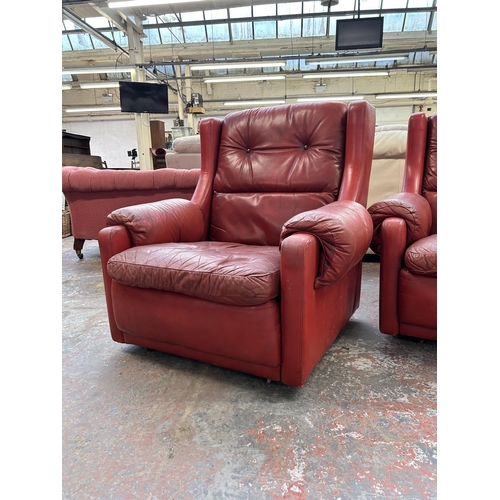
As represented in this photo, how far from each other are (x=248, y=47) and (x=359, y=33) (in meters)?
3.42

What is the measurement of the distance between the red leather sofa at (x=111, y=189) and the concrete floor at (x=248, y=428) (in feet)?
5.67

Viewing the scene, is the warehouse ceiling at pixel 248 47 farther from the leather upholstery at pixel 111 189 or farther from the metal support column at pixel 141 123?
the leather upholstery at pixel 111 189

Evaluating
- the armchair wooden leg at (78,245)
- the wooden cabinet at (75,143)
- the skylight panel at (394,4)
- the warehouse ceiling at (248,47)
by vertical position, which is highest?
the skylight panel at (394,4)

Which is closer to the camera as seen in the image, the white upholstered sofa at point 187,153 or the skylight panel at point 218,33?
the white upholstered sofa at point 187,153

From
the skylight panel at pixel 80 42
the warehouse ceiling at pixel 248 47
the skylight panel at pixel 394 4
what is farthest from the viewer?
the skylight panel at pixel 80 42

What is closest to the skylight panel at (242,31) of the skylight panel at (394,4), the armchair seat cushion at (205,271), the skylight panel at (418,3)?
the skylight panel at (394,4)

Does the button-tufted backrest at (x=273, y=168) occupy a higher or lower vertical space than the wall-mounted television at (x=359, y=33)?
lower

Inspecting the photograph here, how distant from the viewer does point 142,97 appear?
7.23 meters

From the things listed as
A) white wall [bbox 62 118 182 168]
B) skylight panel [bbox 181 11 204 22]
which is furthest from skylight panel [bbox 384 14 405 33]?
white wall [bbox 62 118 182 168]

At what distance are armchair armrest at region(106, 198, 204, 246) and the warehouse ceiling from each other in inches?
192

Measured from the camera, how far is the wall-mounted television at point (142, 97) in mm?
7051

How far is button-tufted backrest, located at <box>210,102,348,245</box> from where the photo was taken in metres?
1.60

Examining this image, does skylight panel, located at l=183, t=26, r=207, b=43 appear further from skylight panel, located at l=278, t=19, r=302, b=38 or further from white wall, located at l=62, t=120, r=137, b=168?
white wall, located at l=62, t=120, r=137, b=168
